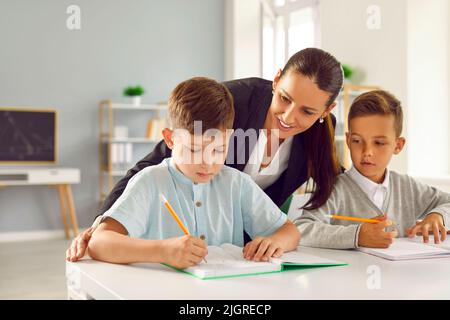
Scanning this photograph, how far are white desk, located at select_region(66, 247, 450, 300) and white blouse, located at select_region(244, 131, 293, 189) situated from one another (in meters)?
0.62

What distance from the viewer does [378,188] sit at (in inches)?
64.0

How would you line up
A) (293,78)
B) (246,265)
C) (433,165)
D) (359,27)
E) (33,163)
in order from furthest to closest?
1. (33,163)
2. (359,27)
3. (433,165)
4. (293,78)
5. (246,265)

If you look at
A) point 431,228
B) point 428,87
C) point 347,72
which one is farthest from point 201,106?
point 347,72

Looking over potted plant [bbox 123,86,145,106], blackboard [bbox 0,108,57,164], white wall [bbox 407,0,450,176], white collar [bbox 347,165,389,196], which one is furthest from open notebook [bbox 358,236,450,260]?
blackboard [bbox 0,108,57,164]

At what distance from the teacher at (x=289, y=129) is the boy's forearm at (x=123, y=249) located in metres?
0.33

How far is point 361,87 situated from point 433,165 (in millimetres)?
907

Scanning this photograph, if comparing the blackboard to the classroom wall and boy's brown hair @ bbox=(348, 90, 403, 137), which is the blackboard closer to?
the classroom wall

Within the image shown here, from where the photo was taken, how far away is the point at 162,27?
6762mm

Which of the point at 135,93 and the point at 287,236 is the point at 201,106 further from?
the point at 135,93

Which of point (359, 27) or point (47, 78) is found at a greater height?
point (359, 27)

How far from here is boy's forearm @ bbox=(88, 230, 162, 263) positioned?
1.05 m

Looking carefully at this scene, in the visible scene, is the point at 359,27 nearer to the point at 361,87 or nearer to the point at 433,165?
the point at 361,87

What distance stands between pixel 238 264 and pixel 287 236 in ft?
0.75
